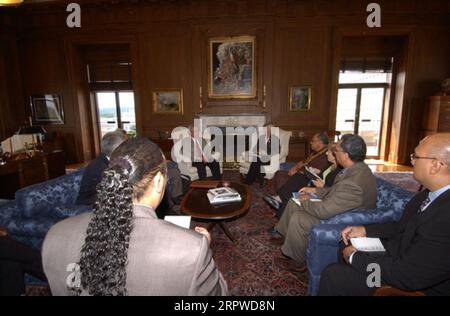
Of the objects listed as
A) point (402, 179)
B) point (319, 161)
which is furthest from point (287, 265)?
point (402, 179)

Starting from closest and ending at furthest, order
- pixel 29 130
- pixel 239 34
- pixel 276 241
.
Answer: pixel 276 241, pixel 29 130, pixel 239 34

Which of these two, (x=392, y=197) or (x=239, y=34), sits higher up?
(x=239, y=34)

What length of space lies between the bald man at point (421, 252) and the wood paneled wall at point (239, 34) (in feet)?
19.7

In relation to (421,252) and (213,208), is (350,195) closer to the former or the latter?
(421,252)

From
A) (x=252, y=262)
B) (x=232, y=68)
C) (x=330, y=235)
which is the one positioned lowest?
(x=252, y=262)

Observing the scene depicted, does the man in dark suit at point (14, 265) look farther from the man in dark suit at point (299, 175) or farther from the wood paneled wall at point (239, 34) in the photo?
the wood paneled wall at point (239, 34)

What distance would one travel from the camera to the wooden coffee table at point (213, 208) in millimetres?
2906

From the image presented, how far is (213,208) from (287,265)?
3.35 feet

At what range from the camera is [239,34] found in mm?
7293

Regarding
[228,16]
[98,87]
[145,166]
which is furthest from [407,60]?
[98,87]

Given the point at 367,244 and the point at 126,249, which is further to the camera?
the point at 367,244

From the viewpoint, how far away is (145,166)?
1.01 meters
